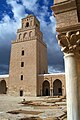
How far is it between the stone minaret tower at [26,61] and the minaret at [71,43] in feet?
92.4

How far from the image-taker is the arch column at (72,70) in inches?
118

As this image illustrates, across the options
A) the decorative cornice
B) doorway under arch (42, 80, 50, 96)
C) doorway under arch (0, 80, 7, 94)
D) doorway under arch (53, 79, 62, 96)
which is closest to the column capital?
the decorative cornice

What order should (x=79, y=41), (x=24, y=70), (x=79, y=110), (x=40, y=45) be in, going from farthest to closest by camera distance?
1. (x=40, y=45)
2. (x=24, y=70)
3. (x=79, y=41)
4. (x=79, y=110)

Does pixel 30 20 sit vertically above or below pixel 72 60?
above

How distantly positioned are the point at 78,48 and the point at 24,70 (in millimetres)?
29779

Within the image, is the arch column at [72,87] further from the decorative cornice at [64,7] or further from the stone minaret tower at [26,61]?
the stone minaret tower at [26,61]

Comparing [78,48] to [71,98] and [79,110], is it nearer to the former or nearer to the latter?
[71,98]

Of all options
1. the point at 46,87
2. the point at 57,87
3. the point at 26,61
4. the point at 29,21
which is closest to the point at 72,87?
the point at 26,61

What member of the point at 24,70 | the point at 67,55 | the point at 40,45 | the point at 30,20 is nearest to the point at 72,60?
the point at 67,55

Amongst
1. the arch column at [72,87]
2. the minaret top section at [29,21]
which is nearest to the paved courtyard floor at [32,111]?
the arch column at [72,87]

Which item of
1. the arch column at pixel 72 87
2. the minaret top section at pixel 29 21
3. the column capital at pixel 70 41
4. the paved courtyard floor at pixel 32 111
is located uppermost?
the minaret top section at pixel 29 21

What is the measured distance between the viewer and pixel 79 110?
2971 millimetres

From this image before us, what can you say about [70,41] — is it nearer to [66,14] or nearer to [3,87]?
[66,14]

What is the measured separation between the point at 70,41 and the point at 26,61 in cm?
2998
